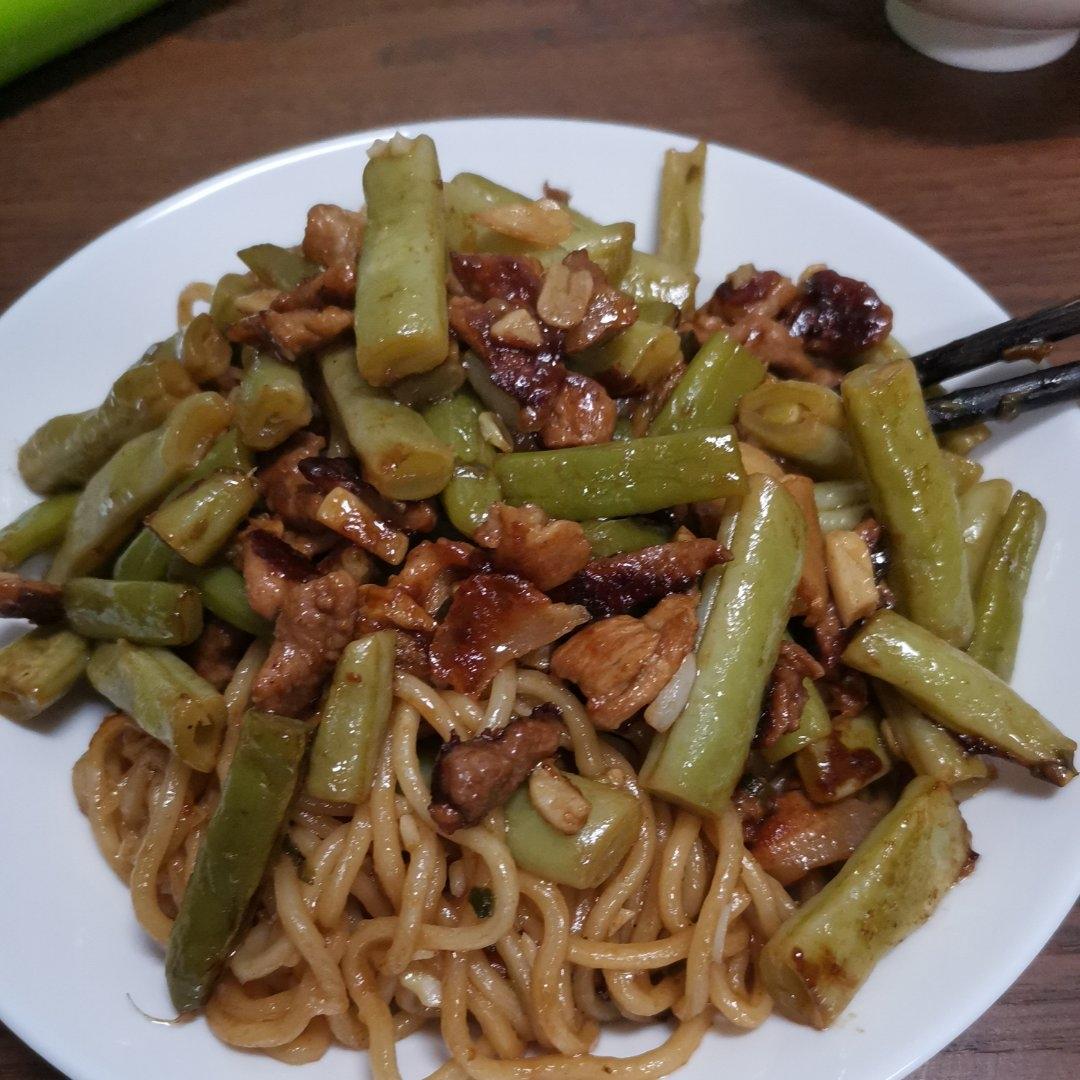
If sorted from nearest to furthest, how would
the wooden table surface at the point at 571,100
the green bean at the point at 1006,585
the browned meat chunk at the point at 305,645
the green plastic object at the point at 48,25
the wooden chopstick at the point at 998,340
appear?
the browned meat chunk at the point at 305,645, the green bean at the point at 1006,585, the wooden chopstick at the point at 998,340, the wooden table surface at the point at 571,100, the green plastic object at the point at 48,25

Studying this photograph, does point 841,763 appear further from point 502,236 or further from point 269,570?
point 502,236

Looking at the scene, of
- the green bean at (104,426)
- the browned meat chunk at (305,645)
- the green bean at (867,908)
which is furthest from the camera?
the green bean at (104,426)

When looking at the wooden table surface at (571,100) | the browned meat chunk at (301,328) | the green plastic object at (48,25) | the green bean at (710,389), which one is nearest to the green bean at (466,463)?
the browned meat chunk at (301,328)

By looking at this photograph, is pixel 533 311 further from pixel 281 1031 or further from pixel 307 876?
pixel 281 1031

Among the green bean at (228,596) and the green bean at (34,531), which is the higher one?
the green bean at (34,531)

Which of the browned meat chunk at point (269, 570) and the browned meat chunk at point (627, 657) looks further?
the browned meat chunk at point (269, 570)

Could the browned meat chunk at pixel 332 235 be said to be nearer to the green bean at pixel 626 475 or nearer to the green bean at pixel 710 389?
the green bean at pixel 626 475

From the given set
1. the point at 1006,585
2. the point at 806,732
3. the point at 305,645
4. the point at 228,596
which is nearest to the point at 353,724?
the point at 305,645
